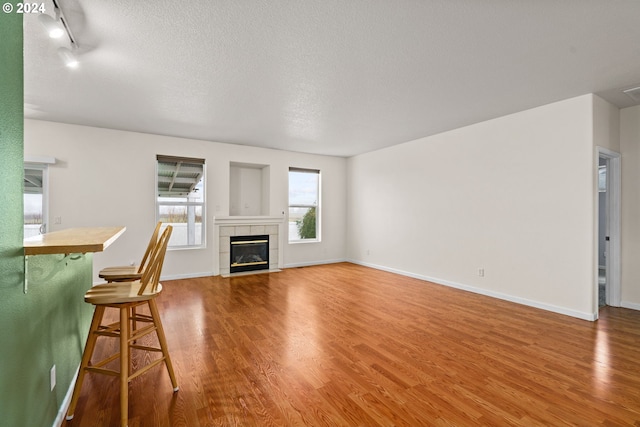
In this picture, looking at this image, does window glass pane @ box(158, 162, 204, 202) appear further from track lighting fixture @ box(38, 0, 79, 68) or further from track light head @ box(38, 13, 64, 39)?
track light head @ box(38, 13, 64, 39)

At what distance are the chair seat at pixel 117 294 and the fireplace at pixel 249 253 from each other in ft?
12.8

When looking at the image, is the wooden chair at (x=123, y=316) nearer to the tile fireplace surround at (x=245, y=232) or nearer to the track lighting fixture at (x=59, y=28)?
the track lighting fixture at (x=59, y=28)

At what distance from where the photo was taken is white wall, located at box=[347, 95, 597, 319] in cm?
348

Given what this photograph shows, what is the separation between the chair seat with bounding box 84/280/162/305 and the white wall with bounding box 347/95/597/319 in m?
4.36

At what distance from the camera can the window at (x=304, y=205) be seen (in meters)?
6.77

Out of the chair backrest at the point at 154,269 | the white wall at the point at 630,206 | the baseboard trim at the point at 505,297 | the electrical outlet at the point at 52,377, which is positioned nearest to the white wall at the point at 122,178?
the baseboard trim at the point at 505,297

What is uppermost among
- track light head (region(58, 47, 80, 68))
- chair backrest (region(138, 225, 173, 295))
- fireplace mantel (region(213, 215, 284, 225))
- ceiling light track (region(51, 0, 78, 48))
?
ceiling light track (region(51, 0, 78, 48))

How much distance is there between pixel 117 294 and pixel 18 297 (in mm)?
634

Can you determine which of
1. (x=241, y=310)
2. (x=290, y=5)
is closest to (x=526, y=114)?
(x=290, y=5)

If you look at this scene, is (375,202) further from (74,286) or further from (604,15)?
(74,286)

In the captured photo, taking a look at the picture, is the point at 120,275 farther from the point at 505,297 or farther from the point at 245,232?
the point at 505,297

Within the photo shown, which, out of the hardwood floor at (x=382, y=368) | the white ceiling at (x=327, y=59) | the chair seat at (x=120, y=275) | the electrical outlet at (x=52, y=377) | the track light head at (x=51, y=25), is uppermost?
the white ceiling at (x=327, y=59)

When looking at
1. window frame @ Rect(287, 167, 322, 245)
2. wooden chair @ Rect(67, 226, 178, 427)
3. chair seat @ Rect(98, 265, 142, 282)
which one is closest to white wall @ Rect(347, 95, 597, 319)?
window frame @ Rect(287, 167, 322, 245)

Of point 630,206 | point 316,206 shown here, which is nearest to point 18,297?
point 630,206
